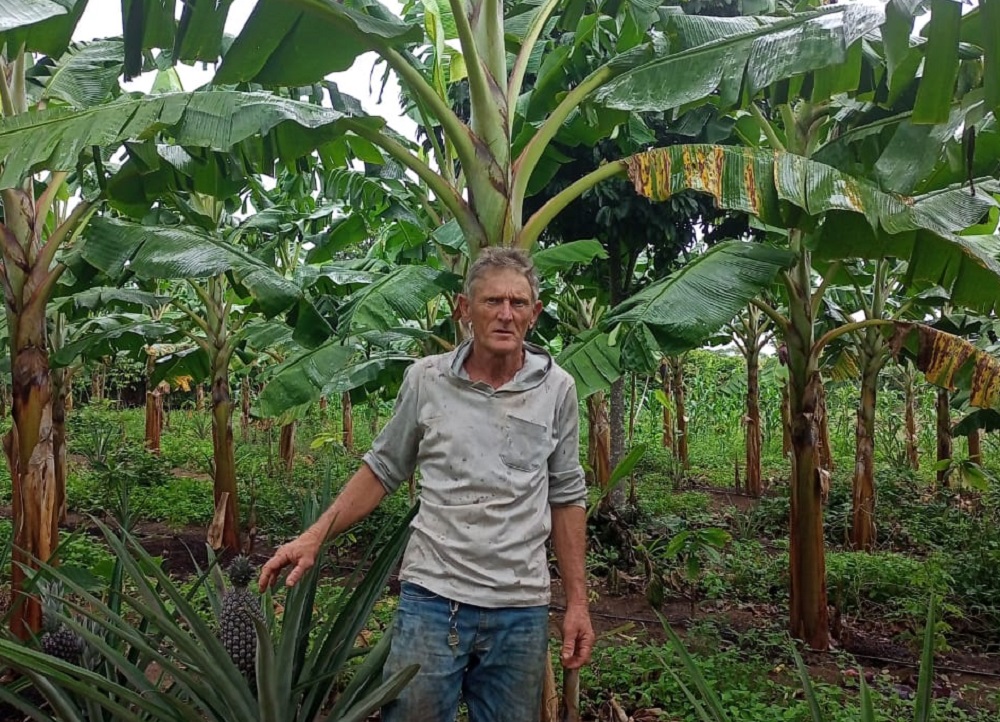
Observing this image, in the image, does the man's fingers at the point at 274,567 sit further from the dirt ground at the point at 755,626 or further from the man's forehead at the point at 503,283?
the dirt ground at the point at 755,626

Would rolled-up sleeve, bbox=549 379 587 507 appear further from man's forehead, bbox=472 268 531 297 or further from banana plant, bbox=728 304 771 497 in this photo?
banana plant, bbox=728 304 771 497

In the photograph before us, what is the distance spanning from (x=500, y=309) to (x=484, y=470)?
0.41 meters

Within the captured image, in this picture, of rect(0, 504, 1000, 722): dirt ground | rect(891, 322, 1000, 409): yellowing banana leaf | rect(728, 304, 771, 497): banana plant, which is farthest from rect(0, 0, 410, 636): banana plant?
rect(728, 304, 771, 497): banana plant

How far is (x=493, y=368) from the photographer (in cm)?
206

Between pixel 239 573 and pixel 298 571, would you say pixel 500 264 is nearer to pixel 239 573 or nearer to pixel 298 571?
pixel 298 571

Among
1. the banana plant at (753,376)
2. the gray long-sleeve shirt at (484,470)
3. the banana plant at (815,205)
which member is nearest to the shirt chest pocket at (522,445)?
the gray long-sleeve shirt at (484,470)

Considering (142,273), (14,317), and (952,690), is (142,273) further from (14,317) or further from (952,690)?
(952,690)

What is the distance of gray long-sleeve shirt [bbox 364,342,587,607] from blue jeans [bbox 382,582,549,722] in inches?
2.0

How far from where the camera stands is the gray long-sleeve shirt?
75.7 inches

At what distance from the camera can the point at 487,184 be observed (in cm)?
271

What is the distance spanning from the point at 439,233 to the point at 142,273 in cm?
141

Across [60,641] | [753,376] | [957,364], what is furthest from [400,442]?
[753,376]

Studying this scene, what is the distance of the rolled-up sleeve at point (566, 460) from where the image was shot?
6.88ft

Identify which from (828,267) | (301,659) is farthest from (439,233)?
(301,659)
